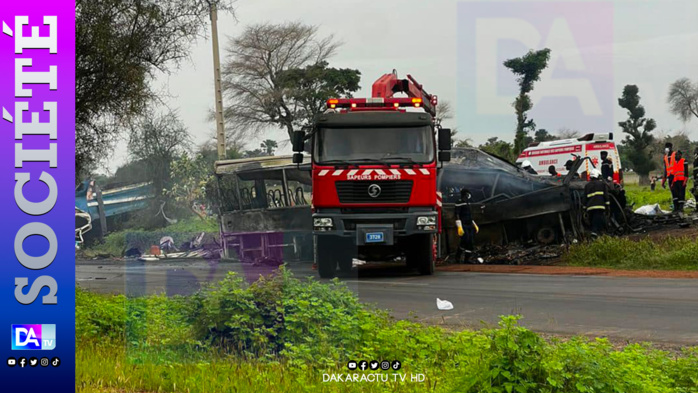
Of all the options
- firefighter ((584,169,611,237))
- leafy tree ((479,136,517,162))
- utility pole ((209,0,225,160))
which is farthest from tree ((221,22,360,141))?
leafy tree ((479,136,517,162))

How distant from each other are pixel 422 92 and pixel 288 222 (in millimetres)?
4395

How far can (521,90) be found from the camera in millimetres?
26719

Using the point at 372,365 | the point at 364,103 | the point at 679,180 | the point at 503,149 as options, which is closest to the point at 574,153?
the point at 679,180

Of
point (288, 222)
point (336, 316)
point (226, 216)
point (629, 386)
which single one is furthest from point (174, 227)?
point (629, 386)

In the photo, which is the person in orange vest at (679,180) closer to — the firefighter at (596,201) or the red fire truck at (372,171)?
the firefighter at (596,201)

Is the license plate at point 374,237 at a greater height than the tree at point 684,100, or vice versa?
the tree at point 684,100

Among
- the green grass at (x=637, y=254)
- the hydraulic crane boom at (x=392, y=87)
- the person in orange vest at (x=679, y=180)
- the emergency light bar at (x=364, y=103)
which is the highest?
the hydraulic crane boom at (x=392, y=87)

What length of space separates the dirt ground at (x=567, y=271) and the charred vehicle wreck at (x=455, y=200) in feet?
3.41

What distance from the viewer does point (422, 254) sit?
17391mm

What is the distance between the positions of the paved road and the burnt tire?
0.74 feet

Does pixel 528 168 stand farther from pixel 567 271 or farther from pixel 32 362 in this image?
pixel 32 362

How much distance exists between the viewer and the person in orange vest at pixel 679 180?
78.2 ft

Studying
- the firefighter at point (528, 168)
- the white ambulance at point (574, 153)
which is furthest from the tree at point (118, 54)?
the white ambulance at point (574, 153)

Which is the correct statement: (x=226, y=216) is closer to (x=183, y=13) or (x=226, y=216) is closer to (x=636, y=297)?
(x=183, y=13)
